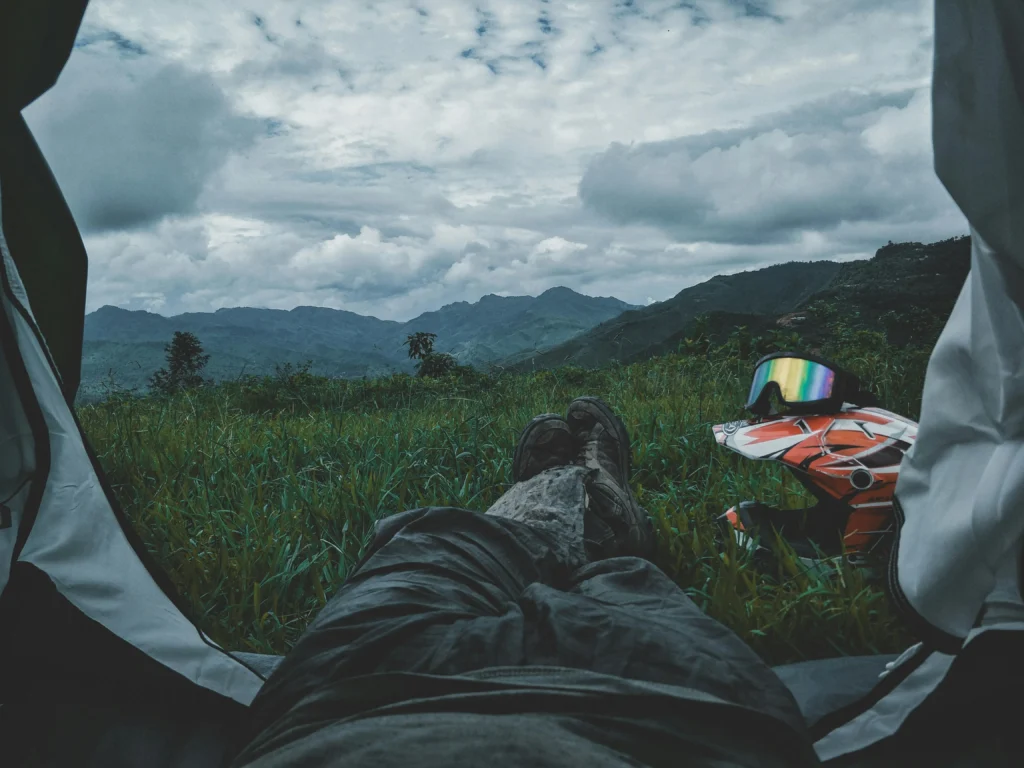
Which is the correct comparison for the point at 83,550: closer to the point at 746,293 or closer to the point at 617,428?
the point at 617,428

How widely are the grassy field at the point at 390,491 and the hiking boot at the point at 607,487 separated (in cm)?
11

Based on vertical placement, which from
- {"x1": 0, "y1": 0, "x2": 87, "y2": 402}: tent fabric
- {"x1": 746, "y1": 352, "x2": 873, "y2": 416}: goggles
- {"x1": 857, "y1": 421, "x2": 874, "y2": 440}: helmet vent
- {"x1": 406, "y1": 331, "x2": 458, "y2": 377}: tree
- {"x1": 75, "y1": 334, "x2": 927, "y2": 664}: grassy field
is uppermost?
{"x1": 0, "y1": 0, "x2": 87, "y2": 402}: tent fabric

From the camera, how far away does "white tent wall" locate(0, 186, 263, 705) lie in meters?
1.20

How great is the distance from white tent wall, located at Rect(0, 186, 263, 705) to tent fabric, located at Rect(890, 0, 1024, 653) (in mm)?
1159

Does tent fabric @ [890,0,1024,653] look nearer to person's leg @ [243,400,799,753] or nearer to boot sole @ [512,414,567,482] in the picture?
person's leg @ [243,400,799,753]

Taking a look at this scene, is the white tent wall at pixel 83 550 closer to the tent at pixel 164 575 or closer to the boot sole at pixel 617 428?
the tent at pixel 164 575

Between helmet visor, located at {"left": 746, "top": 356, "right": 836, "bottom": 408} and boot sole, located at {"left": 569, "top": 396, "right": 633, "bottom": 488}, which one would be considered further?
boot sole, located at {"left": 569, "top": 396, "right": 633, "bottom": 488}

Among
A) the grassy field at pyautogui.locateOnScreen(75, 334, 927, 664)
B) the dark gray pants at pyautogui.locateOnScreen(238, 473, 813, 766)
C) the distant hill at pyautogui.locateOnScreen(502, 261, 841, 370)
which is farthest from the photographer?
the distant hill at pyautogui.locateOnScreen(502, 261, 841, 370)

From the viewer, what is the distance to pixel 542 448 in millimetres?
2098

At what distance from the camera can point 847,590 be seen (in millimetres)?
1409

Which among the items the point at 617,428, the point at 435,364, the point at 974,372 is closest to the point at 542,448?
the point at 617,428

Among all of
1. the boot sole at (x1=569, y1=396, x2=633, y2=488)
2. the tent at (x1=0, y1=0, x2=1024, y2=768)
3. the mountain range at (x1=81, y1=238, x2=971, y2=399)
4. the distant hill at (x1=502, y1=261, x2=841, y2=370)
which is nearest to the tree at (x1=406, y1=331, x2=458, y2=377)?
the mountain range at (x1=81, y1=238, x2=971, y2=399)

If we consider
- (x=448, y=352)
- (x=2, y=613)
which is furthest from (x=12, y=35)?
(x=448, y=352)

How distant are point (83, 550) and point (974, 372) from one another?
1.59m
